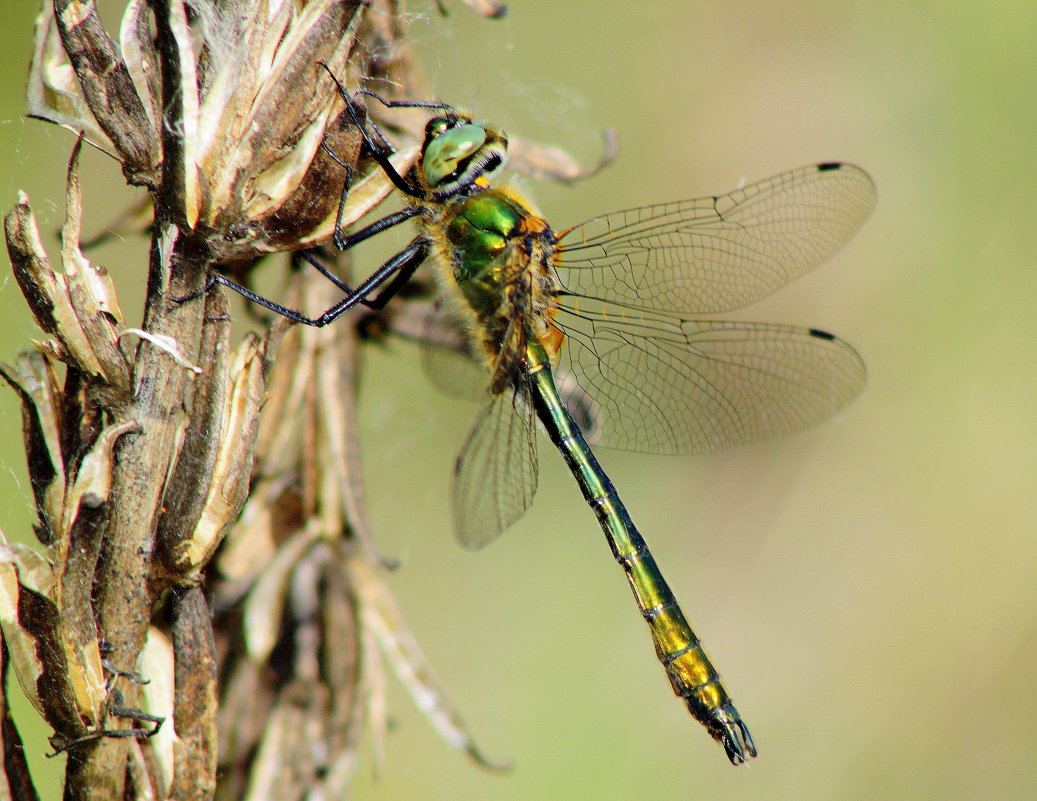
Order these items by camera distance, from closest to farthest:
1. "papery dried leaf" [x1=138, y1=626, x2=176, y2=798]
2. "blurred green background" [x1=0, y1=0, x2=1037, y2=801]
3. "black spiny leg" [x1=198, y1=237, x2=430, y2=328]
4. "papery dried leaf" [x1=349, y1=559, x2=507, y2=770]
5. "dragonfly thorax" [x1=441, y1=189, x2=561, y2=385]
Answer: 1. "papery dried leaf" [x1=138, y1=626, x2=176, y2=798]
2. "black spiny leg" [x1=198, y1=237, x2=430, y2=328]
3. "papery dried leaf" [x1=349, y1=559, x2=507, y2=770]
4. "dragonfly thorax" [x1=441, y1=189, x2=561, y2=385]
5. "blurred green background" [x1=0, y1=0, x2=1037, y2=801]

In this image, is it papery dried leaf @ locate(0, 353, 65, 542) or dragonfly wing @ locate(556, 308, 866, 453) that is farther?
dragonfly wing @ locate(556, 308, 866, 453)

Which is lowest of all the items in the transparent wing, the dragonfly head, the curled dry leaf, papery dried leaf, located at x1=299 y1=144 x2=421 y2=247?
the curled dry leaf

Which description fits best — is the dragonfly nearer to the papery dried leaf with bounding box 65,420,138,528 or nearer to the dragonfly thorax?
the dragonfly thorax

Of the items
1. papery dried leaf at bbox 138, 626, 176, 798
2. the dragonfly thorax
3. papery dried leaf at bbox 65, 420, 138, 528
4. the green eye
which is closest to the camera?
papery dried leaf at bbox 65, 420, 138, 528

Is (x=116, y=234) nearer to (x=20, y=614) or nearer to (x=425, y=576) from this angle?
(x=20, y=614)

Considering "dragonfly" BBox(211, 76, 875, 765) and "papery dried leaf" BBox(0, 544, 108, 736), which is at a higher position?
"dragonfly" BBox(211, 76, 875, 765)

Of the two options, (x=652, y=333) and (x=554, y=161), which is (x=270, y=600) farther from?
(x=652, y=333)

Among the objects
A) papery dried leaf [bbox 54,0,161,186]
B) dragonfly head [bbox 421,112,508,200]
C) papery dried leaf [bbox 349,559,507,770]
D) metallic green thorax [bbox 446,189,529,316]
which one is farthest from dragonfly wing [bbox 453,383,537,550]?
papery dried leaf [bbox 54,0,161,186]
